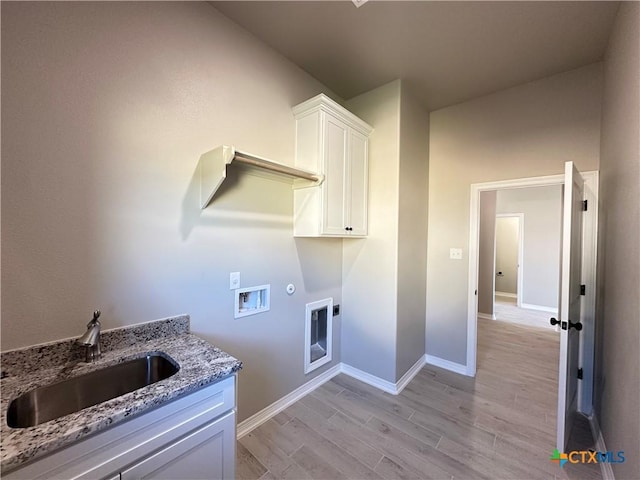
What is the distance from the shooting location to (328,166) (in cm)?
215

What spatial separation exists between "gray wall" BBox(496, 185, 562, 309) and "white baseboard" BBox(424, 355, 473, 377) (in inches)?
156

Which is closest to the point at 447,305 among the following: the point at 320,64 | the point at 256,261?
the point at 256,261

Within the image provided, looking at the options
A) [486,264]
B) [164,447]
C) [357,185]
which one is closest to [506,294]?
[486,264]

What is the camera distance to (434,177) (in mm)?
3037

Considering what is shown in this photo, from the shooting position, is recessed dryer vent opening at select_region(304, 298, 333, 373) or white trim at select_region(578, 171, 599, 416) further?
recessed dryer vent opening at select_region(304, 298, 333, 373)

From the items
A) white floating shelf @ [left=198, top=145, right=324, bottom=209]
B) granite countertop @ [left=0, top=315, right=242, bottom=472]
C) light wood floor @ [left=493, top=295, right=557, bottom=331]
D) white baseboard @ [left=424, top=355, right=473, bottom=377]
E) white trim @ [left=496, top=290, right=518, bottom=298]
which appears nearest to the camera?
granite countertop @ [left=0, top=315, right=242, bottom=472]

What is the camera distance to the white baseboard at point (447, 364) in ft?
9.23

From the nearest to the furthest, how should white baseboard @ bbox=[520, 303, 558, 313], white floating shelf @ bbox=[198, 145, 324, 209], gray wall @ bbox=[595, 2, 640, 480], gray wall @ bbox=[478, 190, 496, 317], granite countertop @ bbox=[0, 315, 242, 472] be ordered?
granite countertop @ bbox=[0, 315, 242, 472]
gray wall @ bbox=[595, 2, 640, 480]
white floating shelf @ bbox=[198, 145, 324, 209]
gray wall @ bbox=[478, 190, 496, 317]
white baseboard @ bbox=[520, 303, 558, 313]

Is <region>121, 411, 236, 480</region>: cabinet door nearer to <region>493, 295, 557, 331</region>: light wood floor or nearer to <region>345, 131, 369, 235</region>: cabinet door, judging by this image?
<region>345, 131, 369, 235</region>: cabinet door

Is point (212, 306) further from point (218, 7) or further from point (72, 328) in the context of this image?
point (218, 7)

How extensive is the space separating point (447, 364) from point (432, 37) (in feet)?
10.5

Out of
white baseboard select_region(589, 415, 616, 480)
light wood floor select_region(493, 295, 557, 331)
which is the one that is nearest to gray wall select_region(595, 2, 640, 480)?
white baseboard select_region(589, 415, 616, 480)

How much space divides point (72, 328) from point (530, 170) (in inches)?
144

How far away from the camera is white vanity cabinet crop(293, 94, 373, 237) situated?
6.88 ft
